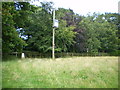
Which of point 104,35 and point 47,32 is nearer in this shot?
point 47,32

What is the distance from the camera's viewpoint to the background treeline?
612cm

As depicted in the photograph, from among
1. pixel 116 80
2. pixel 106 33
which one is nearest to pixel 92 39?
pixel 106 33

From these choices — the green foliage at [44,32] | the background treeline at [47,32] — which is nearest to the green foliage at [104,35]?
the background treeline at [47,32]

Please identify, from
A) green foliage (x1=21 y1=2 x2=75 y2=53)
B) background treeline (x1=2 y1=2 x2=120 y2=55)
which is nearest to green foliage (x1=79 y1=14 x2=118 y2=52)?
background treeline (x1=2 y1=2 x2=120 y2=55)

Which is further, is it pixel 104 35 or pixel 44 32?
pixel 104 35

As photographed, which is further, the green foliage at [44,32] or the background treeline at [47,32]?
the green foliage at [44,32]

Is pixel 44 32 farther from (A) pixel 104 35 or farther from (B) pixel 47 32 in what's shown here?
(A) pixel 104 35

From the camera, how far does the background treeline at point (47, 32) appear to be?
6119mm

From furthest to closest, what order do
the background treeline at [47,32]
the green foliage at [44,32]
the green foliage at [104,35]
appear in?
the green foliage at [104,35] → the green foliage at [44,32] → the background treeline at [47,32]

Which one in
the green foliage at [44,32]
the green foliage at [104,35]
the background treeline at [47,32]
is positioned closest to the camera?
the background treeline at [47,32]

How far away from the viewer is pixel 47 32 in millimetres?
12023

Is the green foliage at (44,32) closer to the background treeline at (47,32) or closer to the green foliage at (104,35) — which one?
the background treeline at (47,32)

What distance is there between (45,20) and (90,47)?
7719 millimetres

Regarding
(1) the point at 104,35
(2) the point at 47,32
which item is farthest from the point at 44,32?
(1) the point at 104,35
